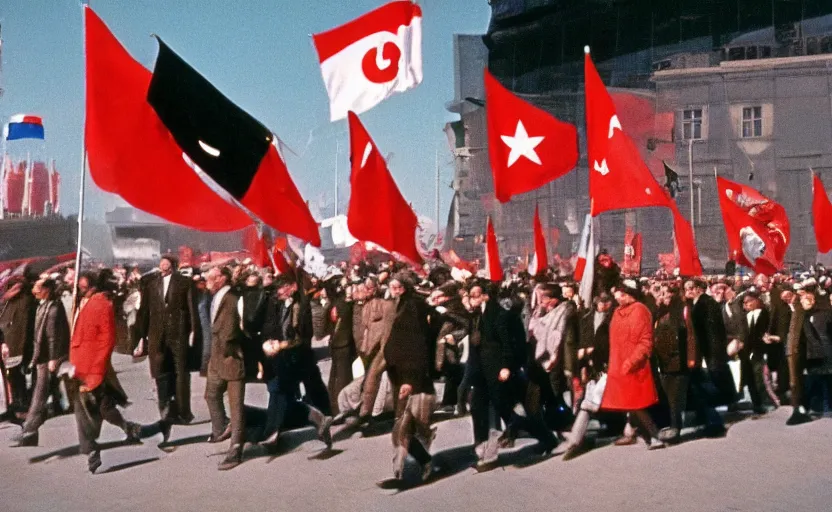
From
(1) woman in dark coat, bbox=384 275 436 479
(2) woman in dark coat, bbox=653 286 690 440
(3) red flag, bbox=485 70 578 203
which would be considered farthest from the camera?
(3) red flag, bbox=485 70 578 203

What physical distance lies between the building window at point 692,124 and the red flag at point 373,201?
27.7 metres

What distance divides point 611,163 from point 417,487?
168 inches

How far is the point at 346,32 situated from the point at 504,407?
12.1 feet

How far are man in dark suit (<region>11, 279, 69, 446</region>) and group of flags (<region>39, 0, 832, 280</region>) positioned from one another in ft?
6.51

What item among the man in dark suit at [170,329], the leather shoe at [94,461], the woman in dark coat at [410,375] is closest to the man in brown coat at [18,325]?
the man in dark suit at [170,329]

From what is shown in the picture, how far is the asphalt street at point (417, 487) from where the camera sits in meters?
7.55

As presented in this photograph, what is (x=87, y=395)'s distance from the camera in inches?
348

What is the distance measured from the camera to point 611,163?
10922 millimetres

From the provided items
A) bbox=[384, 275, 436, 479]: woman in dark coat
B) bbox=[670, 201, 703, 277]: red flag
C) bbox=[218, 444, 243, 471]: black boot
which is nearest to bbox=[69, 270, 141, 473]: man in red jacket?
bbox=[218, 444, 243, 471]: black boot

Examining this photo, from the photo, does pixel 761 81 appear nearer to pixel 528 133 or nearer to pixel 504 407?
pixel 528 133

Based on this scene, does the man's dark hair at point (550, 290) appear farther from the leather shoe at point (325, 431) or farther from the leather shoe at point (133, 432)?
the leather shoe at point (133, 432)

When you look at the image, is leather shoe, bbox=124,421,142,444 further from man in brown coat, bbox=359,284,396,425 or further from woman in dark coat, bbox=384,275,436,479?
woman in dark coat, bbox=384,275,436,479

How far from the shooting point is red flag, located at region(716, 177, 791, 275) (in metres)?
14.9

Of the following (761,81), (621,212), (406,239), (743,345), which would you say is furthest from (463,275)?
(761,81)
